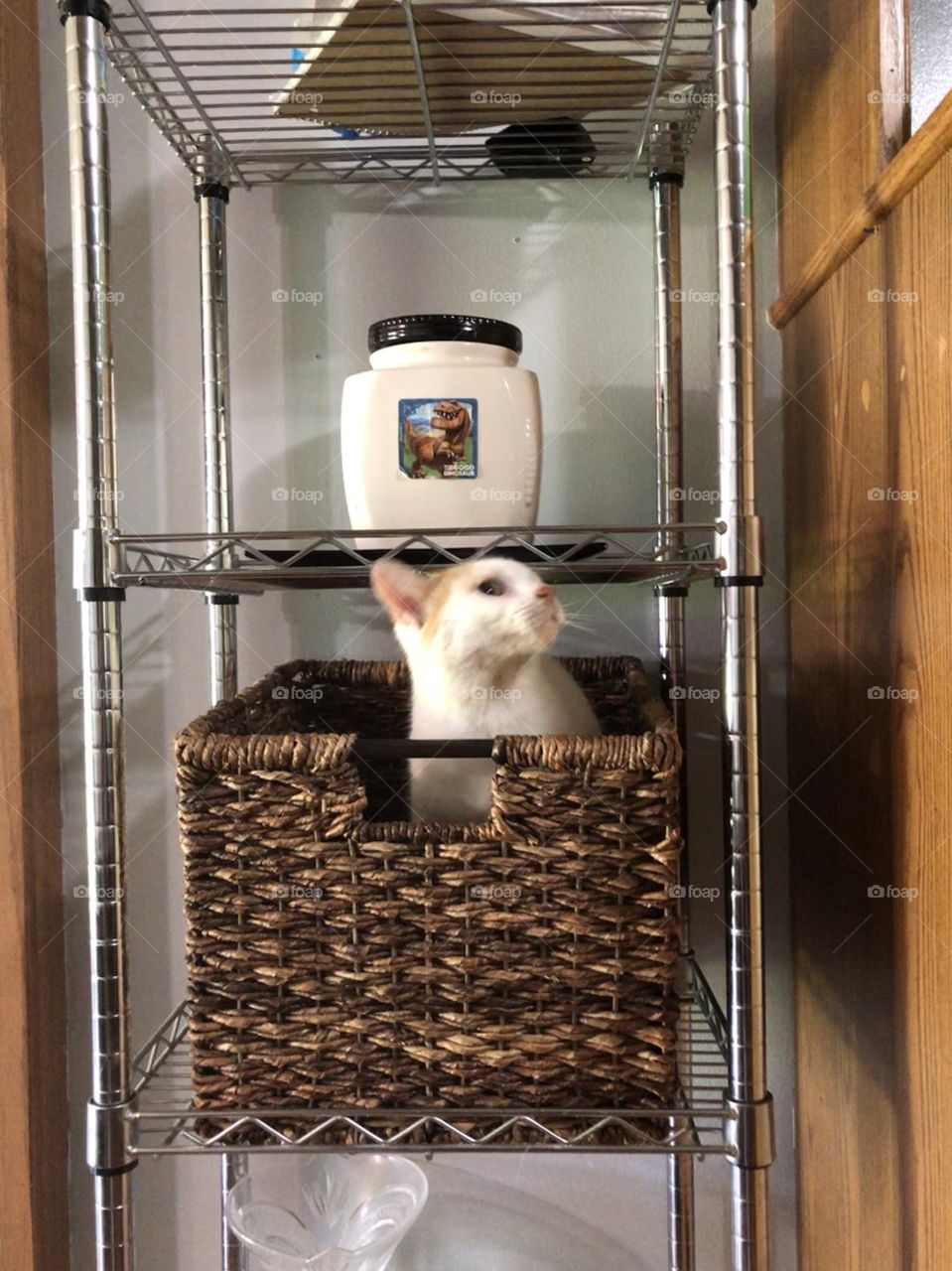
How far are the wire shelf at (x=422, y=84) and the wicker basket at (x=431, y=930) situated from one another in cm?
55

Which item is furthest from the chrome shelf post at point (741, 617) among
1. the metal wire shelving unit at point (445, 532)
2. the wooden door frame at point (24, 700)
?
the wooden door frame at point (24, 700)

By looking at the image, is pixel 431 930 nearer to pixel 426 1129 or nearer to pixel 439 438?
pixel 426 1129

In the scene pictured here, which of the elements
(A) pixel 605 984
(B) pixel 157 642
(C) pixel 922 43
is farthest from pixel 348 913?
(C) pixel 922 43

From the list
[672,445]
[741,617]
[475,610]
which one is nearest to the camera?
[741,617]

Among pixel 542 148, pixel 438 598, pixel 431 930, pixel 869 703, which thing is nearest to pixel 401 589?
pixel 438 598

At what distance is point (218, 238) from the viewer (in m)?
1.01

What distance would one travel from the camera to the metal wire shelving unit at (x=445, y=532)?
687 millimetres

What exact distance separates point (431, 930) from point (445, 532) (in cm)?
28

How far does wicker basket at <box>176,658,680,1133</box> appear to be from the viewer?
2.26 ft

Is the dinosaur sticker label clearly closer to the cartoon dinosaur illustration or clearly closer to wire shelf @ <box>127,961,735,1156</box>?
the cartoon dinosaur illustration

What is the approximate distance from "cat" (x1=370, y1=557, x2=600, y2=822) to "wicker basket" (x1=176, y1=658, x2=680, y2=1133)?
0.36 ft

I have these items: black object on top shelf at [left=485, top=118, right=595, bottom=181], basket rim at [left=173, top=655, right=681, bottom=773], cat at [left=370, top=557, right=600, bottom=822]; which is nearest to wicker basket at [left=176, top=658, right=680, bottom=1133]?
basket rim at [left=173, top=655, right=681, bottom=773]

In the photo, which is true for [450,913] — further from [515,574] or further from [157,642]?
[157,642]

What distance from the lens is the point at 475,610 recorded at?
79cm
